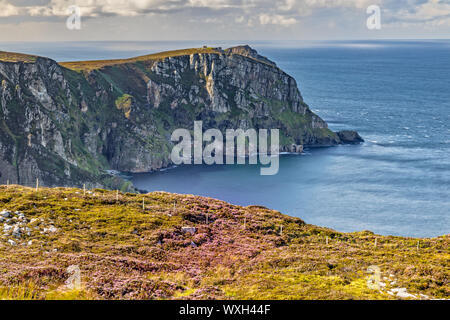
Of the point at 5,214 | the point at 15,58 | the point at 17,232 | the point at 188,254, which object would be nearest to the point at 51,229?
the point at 17,232

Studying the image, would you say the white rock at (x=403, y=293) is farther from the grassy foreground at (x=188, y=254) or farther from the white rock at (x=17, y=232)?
the white rock at (x=17, y=232)

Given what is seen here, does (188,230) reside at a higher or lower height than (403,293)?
lower

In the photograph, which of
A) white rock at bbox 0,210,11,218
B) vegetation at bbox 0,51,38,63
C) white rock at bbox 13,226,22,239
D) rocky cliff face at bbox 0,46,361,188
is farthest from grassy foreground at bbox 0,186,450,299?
vegetation at bbox 0,51,38,63

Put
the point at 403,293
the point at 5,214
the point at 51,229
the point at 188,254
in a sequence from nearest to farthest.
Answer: the point at 403,293 → the point at 188,254 → the point at 51,229 → the point at 5,214

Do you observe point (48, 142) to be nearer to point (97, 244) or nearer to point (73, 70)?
point (73, 70)

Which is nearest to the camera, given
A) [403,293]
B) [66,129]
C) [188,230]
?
[403,293]

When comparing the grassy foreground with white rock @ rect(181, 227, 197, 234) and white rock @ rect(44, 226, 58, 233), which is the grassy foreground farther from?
white rock @ rect(181, 227, 197, 234)

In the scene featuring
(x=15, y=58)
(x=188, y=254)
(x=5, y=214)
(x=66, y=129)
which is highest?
(x=15, y=58)

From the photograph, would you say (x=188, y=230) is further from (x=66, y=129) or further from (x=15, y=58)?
(x=15, y=58)
